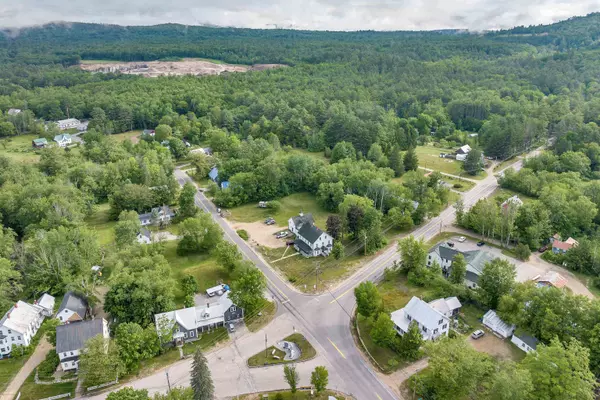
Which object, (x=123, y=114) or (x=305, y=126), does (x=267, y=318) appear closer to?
(x=305, y=126)

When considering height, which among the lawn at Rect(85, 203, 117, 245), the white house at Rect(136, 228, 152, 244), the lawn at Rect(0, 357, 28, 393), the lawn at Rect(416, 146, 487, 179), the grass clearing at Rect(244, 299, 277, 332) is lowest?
the lawn at Rect(85, 203, 117, 245)

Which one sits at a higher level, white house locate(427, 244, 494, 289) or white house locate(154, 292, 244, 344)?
white house locate(427, 244, 494, 289)

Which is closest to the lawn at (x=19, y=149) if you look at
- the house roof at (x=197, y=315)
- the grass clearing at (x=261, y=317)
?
the house roof at (x=197, y=315)

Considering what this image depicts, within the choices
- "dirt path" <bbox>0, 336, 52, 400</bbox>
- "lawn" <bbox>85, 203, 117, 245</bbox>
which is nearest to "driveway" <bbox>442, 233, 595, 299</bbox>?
"dirt path" <bbox>0, 336, 52, 400</bbox>

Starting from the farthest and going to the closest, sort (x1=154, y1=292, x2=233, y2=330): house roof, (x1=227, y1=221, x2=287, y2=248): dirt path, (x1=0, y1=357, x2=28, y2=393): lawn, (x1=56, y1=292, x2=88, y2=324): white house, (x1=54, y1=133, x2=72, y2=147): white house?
1. (x1=54, y1=133, x2=72, y2=147): white house
2. (x1=227, y1=221, x2=287, y2=248): dirt path
3. (x1=56, y1=292, x2=88, y2=324): white house
4. (x1=154, y1=292, x2=233, y2=330): house roof
5. (x1=0, y1=357, x2=28, y2=393): lawn

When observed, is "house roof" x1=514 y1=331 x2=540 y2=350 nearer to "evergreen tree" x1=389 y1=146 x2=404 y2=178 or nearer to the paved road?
the paved road

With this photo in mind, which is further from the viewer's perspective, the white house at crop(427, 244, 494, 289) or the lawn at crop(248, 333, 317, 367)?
the white house at crop(427, 244, 494, 289)

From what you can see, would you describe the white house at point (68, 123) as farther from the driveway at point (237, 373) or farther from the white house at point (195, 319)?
the driveway at point (237, 373)
